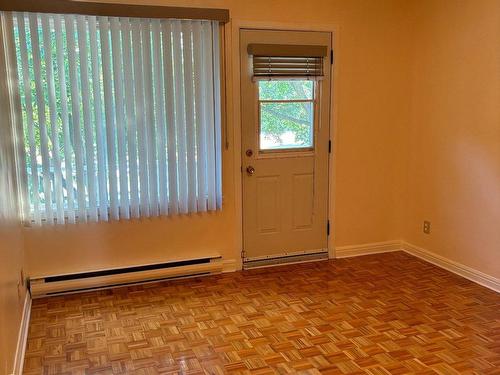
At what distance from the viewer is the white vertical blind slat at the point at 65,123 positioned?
11.3 feet

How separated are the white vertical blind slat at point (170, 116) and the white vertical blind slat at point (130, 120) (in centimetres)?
25

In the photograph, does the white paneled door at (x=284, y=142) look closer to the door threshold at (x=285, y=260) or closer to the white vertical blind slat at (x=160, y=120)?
the door threshold at (x=285, y=260)

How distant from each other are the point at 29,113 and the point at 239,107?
62.1 inches

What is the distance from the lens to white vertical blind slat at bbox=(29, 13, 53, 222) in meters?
3.38

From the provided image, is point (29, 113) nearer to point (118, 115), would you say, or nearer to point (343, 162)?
point (118, 115)

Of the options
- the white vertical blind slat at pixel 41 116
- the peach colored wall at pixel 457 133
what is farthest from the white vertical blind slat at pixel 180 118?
the peach colored wall at pixel 457 133

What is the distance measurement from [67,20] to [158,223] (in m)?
1.64

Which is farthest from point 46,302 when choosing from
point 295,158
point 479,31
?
point 479,31

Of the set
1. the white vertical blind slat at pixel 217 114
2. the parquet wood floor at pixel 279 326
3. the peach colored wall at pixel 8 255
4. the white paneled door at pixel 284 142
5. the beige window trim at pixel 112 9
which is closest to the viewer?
the peach colored wall at pixel 8 255

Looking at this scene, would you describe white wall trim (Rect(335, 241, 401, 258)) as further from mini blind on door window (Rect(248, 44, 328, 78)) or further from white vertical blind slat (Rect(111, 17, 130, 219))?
white vertical blind slat (Rect(111, 17, 130, 219))

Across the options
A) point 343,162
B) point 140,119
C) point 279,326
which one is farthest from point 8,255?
point 343,162

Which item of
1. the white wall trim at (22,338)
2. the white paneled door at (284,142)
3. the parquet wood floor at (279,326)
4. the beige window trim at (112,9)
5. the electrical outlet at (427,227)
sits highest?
the beige window trim at (112,9)

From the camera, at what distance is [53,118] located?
11.5 ft

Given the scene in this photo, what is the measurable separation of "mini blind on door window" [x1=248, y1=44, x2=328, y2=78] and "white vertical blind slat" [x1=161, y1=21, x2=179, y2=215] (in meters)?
0.67
